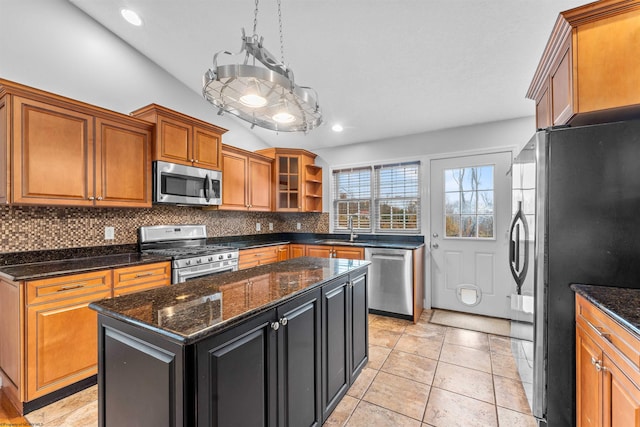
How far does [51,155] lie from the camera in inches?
84.5

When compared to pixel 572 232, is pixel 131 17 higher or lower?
higher

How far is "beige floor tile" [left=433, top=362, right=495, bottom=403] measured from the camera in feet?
6.69

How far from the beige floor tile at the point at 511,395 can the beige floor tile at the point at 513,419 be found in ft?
0.16

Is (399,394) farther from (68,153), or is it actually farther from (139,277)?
(68,153)

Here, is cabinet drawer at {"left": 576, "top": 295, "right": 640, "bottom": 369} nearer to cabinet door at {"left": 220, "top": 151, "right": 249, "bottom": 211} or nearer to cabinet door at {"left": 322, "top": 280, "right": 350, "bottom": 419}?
cabinet door at {"left": 322, "top": 280, "right": 350, "bottom": 419}

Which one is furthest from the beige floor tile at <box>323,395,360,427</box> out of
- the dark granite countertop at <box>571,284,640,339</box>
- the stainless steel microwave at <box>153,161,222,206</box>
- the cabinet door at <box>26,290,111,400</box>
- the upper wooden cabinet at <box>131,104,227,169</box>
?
the upper wooden cabinet at <box>131,104,227,169</box>

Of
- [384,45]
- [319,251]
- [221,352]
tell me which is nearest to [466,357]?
[319,251]

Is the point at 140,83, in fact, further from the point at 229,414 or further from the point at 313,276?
the point at 229,414

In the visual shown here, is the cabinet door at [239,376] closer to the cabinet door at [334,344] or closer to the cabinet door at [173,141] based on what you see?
the cabinet door at [334,344]

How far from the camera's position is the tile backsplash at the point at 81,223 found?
2205mm

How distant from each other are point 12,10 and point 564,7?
4.17 metres

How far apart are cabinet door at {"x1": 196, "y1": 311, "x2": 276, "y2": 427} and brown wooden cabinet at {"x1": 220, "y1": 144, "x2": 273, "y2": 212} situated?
107 inches

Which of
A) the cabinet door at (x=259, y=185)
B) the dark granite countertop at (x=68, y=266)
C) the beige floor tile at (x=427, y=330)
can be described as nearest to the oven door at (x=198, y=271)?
the dark granite countertop at (x=68, y=266)

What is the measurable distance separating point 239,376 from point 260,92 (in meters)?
1.26
